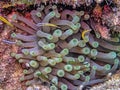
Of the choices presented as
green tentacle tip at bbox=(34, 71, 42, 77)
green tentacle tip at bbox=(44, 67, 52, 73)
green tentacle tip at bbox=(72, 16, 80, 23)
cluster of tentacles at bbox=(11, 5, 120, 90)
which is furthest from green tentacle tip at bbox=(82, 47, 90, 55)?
green tentacle tip at bbox=(34, 71, 42, 77)

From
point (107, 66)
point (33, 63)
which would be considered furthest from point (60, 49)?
point (107, 66)

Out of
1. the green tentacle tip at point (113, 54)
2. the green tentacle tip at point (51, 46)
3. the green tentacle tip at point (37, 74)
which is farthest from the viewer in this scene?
the green tentacle tip at point (113, 54)

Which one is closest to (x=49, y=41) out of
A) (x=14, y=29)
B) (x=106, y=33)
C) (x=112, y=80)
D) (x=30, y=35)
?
(x=30, y=35)

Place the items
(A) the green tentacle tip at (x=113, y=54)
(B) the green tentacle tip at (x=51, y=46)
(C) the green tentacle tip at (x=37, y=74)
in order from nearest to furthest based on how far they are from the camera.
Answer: (B) the green tentacle tip at (x=51, y=46) < (C) the green tentacle tip at (x=37, y=74) < (A) the green tentacle tip at (x=113, y=54)

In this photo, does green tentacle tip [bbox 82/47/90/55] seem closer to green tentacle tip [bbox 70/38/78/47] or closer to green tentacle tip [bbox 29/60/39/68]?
green tentacle tip [bbox 70/38/78/47]

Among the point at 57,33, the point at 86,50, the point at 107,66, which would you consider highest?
the point at 57,33

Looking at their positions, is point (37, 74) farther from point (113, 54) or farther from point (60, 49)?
point (113, 54)

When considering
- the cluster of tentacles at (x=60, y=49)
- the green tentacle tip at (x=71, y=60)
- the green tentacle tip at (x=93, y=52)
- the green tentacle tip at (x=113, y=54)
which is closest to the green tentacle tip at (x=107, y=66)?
the cluster of tentacles at (x=60, y=49)

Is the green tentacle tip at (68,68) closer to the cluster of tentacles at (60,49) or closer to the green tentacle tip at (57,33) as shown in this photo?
the cluster of tentacles at (60,49)
